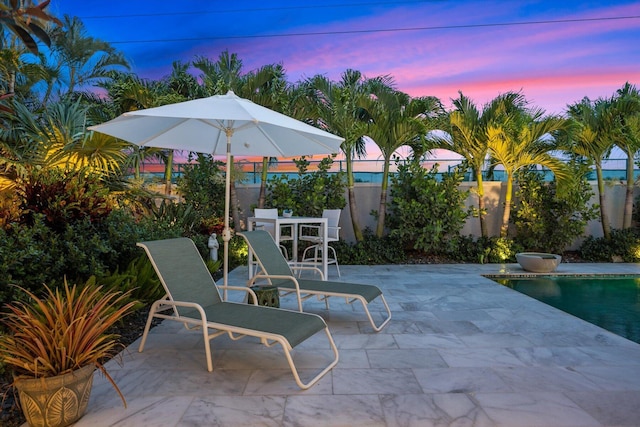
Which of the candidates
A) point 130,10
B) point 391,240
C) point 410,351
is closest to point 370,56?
point 391,240

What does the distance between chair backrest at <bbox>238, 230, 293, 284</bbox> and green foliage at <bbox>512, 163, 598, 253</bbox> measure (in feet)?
22.9

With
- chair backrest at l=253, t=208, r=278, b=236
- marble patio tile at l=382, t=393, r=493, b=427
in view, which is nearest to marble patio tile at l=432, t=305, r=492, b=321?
marble patio tile at l=382, t=393, r=493, b=427

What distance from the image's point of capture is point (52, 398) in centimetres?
216

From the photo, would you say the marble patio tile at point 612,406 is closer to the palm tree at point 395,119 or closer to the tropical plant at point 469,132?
the palm tree at point 395,119

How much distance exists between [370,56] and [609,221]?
7712mm

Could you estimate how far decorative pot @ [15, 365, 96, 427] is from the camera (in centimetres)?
213

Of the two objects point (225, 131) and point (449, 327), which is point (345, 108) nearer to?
point (225, 131)

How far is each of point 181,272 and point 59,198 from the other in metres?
1.91

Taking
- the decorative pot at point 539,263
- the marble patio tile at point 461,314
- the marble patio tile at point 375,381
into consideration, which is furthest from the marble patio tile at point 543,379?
the decorative pot at point 539,263

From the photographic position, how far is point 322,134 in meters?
4.28

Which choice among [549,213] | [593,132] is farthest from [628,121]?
[549,213]

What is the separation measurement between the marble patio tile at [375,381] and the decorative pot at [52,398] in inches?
62.4

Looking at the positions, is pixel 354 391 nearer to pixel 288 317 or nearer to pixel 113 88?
pixel 288 317

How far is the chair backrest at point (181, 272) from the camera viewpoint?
3.44 m
